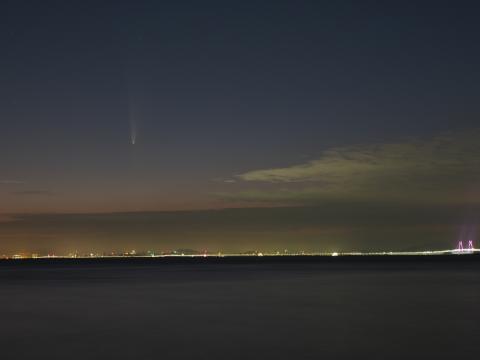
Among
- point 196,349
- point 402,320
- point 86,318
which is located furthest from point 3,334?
point 402,320

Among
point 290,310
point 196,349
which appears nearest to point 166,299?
point 290,310

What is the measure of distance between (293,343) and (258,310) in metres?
12.5

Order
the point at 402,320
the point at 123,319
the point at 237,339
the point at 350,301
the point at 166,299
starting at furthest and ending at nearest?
the point at 166,299 → the point at 350,301 → the point at 123,319 → the point at 402,320 → the point at 237,339

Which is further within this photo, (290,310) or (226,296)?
(226,296)

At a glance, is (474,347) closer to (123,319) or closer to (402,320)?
(402,320)

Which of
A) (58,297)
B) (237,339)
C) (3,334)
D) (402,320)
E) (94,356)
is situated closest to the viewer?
(94,356)

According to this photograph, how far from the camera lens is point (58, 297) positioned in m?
50.2

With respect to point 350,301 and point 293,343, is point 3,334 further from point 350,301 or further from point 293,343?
point 350,301

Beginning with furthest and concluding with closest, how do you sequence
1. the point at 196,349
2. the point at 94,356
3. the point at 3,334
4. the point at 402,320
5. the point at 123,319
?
the point at 123,319, the point at 402,320, the point at 3,334, the point at 196,349, the point at 94,356

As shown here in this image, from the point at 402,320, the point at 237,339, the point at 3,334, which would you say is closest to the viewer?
the point at 237,339

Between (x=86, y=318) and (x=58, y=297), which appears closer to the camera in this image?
(x=86, y=318)

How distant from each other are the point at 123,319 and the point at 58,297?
1798cm

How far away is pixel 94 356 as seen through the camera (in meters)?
23.2

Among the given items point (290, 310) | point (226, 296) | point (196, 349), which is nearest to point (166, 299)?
point (226, 296)
